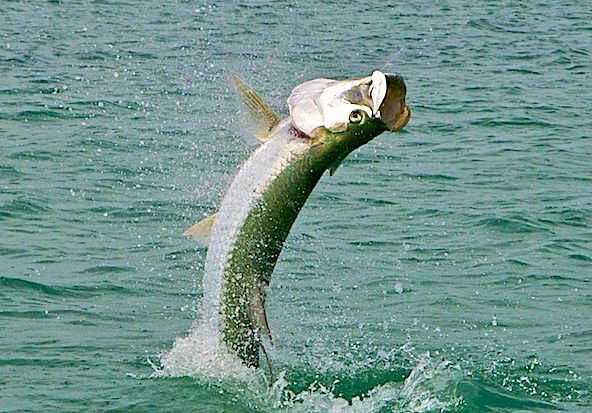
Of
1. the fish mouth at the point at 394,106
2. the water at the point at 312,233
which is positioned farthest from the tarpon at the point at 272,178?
the water at the point at 312,233

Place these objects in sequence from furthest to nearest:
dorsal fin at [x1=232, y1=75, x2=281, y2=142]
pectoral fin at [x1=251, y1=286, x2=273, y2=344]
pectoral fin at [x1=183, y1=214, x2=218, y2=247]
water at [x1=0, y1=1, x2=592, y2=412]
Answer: water at [x1=0, y1=1, x2=592, y2=412] < pectoral fin at [x1=251, y1=286, x2=273, y2=344] < pectoral fin at [x1=183, y1=214, x2=218, y2=247] < dorsal fin at [x1=232, y1=75, x2=281, y2=142]

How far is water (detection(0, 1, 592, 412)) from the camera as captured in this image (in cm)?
802

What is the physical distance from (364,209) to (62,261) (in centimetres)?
310

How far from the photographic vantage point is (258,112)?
5930 mm

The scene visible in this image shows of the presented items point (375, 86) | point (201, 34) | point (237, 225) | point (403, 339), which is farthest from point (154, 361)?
point (201, 34)

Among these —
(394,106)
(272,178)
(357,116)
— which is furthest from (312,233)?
(394,106)

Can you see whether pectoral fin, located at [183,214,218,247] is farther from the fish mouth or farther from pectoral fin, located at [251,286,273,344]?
the fish mouth

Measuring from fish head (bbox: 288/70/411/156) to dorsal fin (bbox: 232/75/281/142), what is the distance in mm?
182

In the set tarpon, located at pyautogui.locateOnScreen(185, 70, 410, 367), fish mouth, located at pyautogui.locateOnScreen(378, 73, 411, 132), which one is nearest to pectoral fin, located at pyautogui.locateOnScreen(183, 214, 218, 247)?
tarpon, located at pyautogui.locateOnScreen(185, 70, 410, 367)

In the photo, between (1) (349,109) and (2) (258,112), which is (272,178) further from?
(1) (349,109)

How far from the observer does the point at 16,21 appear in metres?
22.9

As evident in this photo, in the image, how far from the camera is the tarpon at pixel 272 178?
560 centimetres

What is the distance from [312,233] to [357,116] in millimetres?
5793

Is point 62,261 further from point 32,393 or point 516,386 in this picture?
point 516,386
